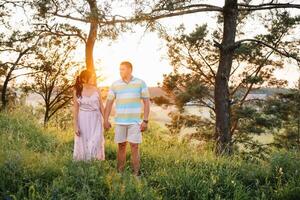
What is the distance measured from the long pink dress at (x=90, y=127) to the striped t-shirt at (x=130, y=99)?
784 millimetres

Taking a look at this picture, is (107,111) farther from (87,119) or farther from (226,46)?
(226,46)

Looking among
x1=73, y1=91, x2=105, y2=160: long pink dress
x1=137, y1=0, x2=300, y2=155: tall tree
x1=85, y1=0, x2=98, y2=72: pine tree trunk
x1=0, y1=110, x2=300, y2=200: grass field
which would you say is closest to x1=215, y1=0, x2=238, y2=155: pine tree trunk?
x1=137, y1=0, x2=300, y2=155: tall tree

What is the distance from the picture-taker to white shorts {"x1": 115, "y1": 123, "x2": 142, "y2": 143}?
8.03m

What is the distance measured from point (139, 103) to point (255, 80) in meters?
19.8

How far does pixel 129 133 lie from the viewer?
26.5 ft

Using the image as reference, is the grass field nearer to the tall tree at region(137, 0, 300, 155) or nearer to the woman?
the woman

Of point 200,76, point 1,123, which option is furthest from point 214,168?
point 200,76

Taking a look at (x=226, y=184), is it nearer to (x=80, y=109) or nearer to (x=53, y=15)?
(x=80, y=109)

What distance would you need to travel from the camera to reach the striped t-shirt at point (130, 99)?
26.4 feet

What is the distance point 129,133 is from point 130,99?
55 centimetres

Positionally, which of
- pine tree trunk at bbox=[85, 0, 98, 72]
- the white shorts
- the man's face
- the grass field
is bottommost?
the grass field

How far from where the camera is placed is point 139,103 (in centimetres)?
809

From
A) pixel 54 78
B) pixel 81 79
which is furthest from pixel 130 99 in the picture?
pixel 54 78

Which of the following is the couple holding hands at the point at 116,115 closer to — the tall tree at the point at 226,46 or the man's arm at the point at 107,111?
the man's arm at the point at 107,111
